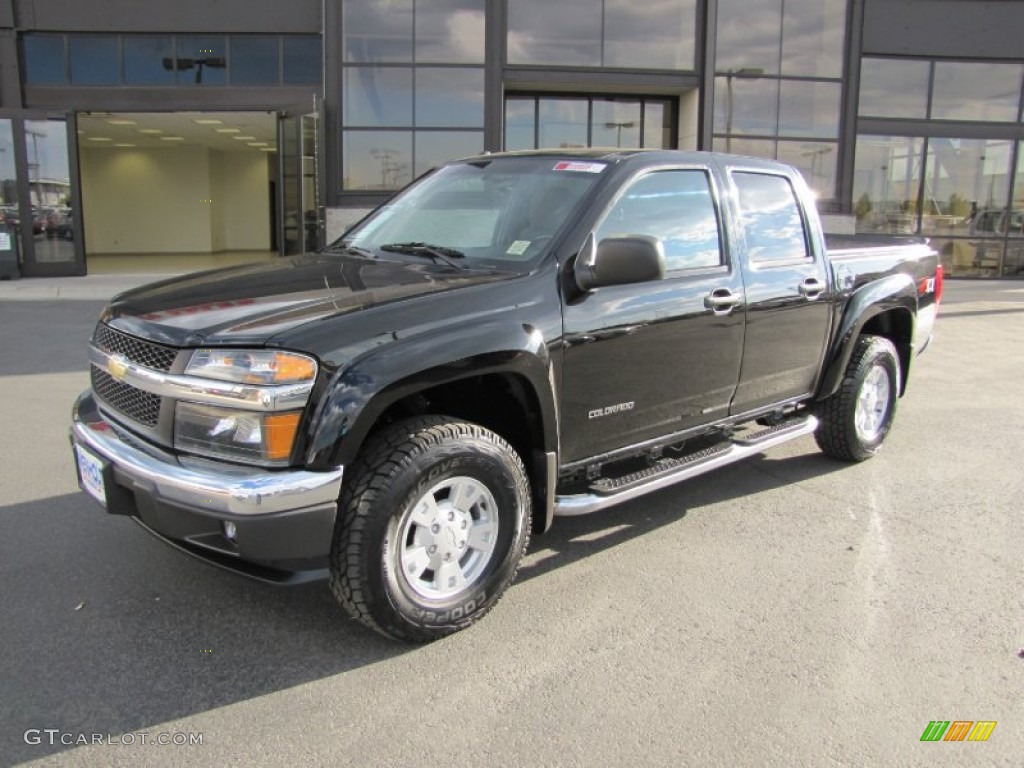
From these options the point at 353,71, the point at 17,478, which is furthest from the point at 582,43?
the point at 17,478

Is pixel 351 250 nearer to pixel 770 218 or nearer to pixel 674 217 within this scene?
pixel 674 217

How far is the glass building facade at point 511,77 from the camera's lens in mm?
16438

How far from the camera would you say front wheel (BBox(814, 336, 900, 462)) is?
207 inches

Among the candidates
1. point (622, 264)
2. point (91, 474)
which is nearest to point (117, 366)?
point (91, 474)

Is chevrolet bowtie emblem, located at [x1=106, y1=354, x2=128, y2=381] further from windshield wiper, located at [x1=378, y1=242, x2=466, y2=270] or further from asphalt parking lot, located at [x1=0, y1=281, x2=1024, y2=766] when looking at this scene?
windshield wiper, located at [x1=378, y1=242, x2=466, y2=270]

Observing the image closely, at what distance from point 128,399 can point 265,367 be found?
0.82 m

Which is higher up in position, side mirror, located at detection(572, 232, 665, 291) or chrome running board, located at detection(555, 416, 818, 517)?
side mirror, located at detection(572, 232, 665, 291)

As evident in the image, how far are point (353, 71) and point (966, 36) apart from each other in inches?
516

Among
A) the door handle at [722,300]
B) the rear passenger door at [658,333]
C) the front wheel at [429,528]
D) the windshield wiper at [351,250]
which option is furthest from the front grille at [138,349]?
the door handle at [722,300]

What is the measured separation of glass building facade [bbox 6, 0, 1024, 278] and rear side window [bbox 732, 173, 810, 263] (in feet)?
39.8

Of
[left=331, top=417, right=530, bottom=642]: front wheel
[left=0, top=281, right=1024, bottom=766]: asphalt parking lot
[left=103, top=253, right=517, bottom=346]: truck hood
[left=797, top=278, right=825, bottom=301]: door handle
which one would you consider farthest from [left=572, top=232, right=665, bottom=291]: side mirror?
[left=797, top=278, right=825, bottom=301]: door handle

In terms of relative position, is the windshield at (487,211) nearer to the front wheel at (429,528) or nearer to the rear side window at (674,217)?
the rear side window at (674,217)

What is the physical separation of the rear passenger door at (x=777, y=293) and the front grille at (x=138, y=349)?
282 centimetres

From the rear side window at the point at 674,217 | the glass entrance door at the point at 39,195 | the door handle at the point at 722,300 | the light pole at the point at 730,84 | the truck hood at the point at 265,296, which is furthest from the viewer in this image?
the light pole at the point at 730,84
